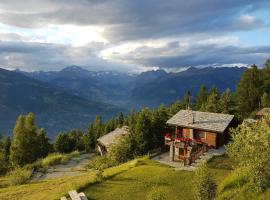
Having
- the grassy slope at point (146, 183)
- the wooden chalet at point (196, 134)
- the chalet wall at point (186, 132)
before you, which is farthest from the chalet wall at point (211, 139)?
the grassy slope at point (146, 183)

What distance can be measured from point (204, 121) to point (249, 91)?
4706cm

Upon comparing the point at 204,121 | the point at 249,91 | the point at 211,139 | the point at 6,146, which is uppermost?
the point at 249,91

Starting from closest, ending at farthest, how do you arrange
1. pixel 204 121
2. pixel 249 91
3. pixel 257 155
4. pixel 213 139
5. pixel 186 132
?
1. pixel 257 155
2. pixel 213 139
3. pixel 204 121
4. pixel 186 132
5. pixel 249 91

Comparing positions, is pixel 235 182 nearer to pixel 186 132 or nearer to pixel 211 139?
pixel 211 139

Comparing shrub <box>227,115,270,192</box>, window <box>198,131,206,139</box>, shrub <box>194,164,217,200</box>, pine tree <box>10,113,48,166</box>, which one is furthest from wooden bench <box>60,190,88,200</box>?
pine tree <box>10,113,48,166</box>

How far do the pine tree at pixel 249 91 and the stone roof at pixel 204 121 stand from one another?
4394cm

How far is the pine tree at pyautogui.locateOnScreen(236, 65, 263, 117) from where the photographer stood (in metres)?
105

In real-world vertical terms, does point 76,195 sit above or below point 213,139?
below

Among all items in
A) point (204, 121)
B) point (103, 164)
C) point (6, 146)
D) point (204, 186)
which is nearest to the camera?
point (204, 186)

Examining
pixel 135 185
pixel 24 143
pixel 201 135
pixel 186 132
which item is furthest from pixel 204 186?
pixel 24 143

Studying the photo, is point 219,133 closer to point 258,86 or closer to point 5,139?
point 258,86

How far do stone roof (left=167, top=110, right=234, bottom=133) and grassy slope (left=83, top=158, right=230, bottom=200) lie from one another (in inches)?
386

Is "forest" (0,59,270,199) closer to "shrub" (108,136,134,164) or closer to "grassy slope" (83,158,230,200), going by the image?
"shrub" (108,136,134,164)

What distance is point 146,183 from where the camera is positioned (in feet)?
149
